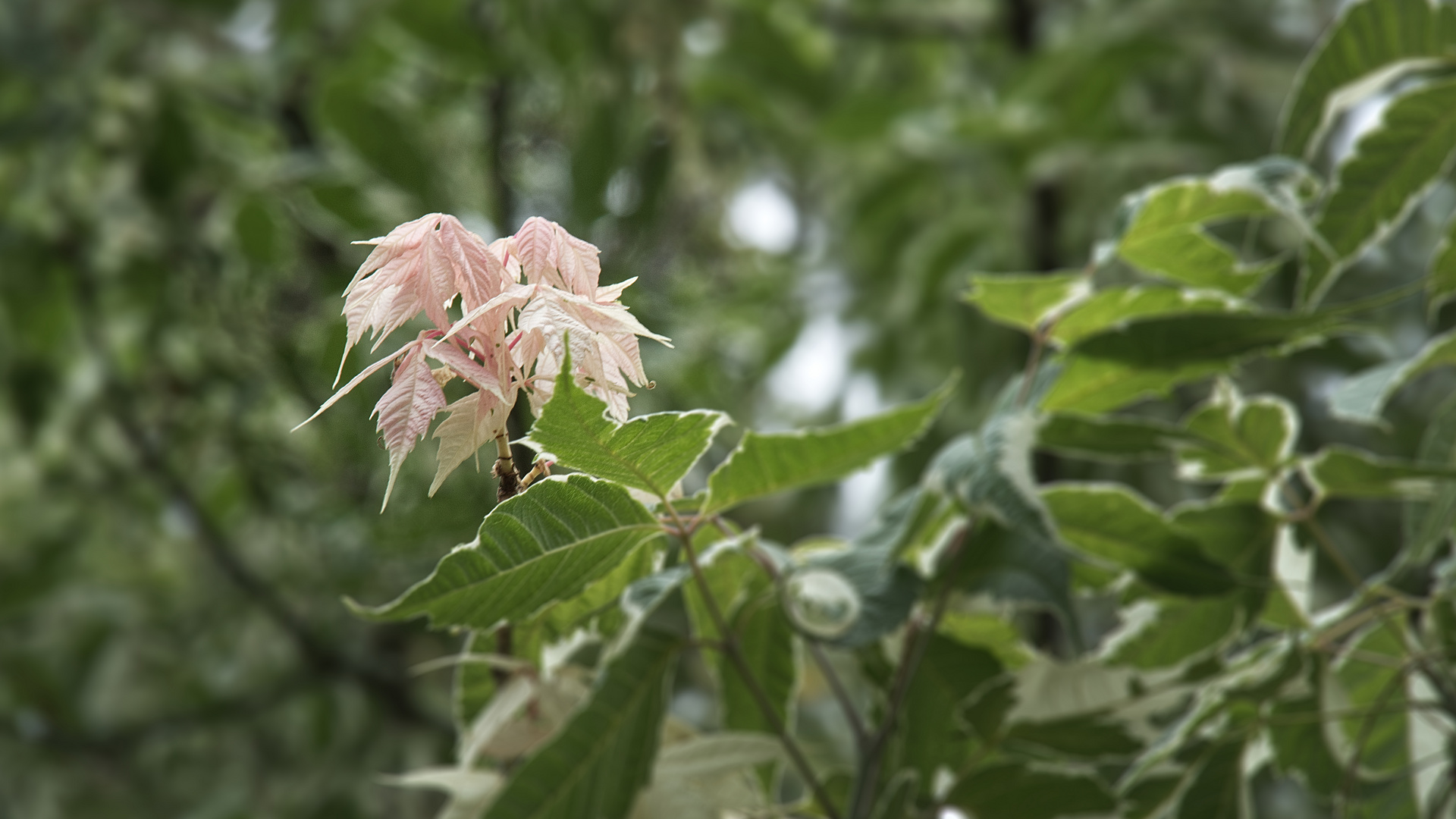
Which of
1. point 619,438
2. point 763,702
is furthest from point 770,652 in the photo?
point 619,438

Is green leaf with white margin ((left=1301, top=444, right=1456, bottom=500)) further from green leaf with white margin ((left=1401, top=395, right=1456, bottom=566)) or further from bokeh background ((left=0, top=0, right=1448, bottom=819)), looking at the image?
bokeh background ((left=0, top=0, right=1448, bottom=819))

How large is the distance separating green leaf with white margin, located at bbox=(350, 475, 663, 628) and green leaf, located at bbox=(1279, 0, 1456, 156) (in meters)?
0.20

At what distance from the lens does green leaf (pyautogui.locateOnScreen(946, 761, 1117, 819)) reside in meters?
0.26

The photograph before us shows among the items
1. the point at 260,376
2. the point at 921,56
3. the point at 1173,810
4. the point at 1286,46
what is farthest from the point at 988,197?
the point at 1173,810

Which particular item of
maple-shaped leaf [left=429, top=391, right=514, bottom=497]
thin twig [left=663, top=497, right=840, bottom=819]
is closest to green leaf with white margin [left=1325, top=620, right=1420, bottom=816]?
thin twig [left=663, top=497, right=840, bottom=819]

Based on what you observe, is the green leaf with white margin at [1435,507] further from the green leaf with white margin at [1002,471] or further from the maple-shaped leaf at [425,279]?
the maple-shaped leaf at [425,279]

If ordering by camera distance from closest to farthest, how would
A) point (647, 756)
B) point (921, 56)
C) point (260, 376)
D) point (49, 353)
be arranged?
point (647, 756) < point (260, 376) < point (49, 353) < point (921, 56)

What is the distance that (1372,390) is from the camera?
28 cm

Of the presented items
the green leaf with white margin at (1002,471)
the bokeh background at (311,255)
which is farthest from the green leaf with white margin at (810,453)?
the bokeh background at (311,255)

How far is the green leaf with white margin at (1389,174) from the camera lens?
10.7 inches

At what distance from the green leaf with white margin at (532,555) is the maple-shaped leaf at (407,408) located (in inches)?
1.0

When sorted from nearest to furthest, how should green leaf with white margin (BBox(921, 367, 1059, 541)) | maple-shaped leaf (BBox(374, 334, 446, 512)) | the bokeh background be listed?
maple-shaped leaf (BBox(374, 334, 446, 512)) → green leaf with white margin (BBox(921, 367, 1059, 541)) → the bokeh background

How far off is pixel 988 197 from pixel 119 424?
65 centimetres

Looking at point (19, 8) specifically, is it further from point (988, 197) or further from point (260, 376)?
point (988, 197)
